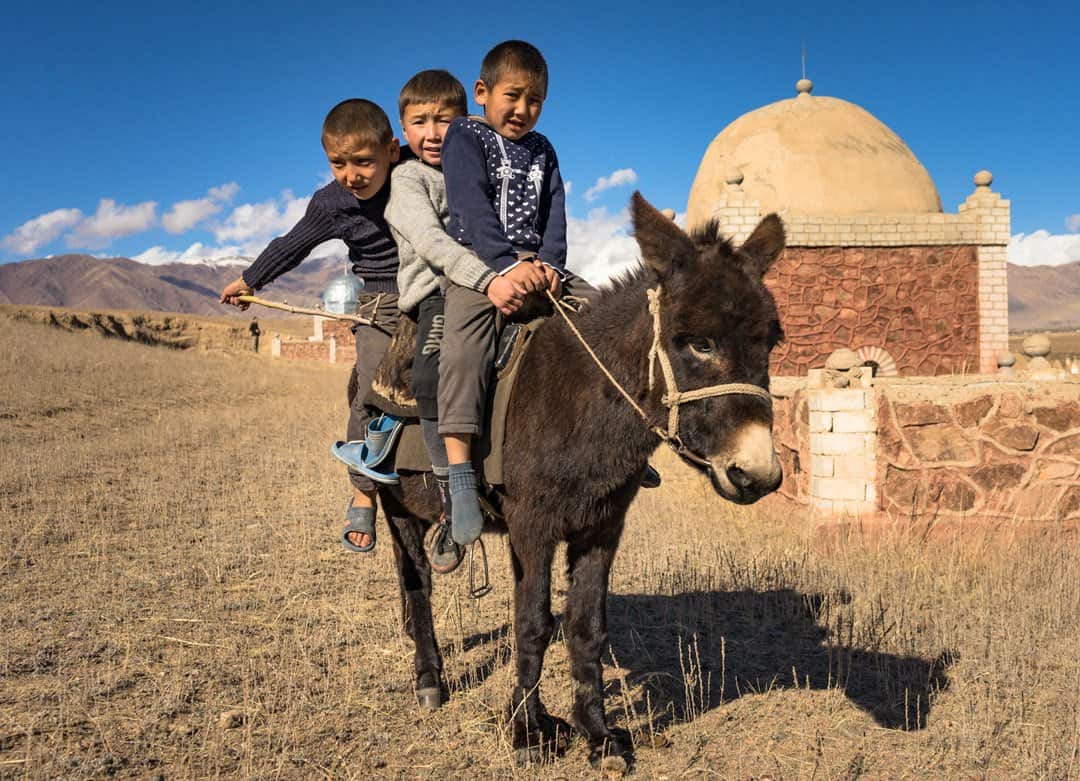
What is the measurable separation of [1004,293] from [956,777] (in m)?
12.5

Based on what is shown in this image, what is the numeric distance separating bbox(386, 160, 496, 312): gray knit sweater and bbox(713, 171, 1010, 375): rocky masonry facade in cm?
1043

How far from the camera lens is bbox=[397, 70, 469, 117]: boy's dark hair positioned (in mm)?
3828

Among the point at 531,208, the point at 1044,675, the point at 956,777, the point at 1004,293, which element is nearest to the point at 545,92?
the point at 531,208

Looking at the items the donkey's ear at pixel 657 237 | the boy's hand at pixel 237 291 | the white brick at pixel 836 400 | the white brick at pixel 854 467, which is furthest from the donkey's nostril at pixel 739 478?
the white brick at pixel 854 467

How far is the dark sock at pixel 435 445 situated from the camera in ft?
11.6

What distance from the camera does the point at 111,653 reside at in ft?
14.8

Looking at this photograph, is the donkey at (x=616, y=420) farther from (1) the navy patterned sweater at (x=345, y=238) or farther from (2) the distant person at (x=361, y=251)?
(1) the navy patterned sweater at (x=345, y=238)

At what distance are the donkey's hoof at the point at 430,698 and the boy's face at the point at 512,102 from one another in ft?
9.60

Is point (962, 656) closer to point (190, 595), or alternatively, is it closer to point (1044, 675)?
Result: point (1044, 675)

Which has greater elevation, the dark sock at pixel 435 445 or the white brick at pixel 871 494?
the dark sock at pixel 435 445

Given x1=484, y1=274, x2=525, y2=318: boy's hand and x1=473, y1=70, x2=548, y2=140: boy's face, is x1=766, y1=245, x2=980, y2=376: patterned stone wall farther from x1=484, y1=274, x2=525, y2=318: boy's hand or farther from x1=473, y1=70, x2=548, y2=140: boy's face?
x1=484, y1=274, x2=525, y2=318: boy's hand

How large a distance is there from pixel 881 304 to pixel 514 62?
39.6 ft

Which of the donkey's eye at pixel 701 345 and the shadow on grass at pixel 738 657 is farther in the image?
the shadow on grass at pixel 738 657

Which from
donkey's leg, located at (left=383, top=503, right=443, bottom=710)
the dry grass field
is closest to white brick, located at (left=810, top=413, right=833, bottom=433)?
the dry grass field
